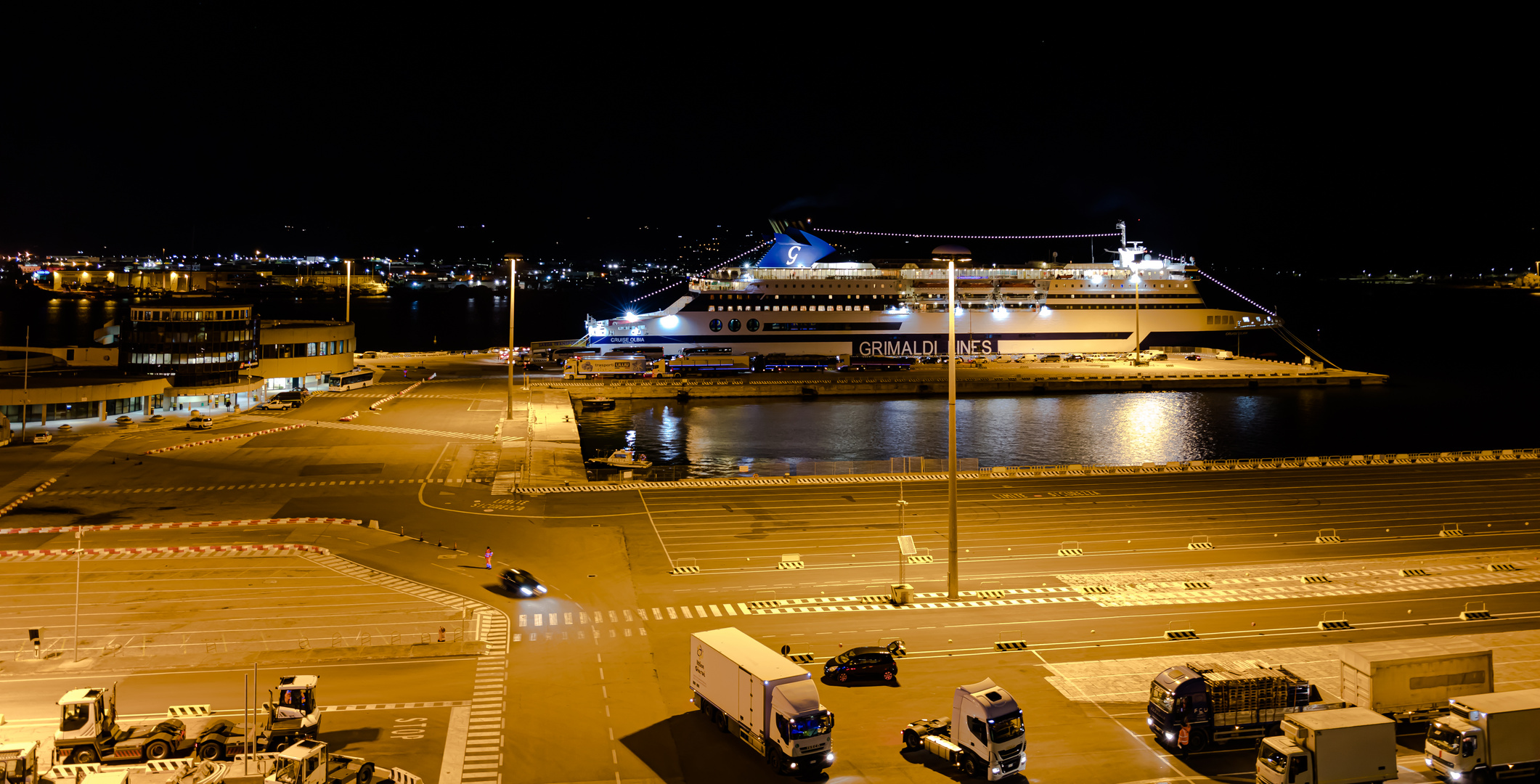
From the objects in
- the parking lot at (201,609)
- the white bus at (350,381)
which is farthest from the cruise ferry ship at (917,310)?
the parking lot at (201,609)

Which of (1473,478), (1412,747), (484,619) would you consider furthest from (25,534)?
(1473,478)

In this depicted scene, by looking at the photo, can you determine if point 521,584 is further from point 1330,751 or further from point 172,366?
point 172,366

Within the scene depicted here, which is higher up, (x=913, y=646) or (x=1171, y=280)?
(x=1171, y=280)

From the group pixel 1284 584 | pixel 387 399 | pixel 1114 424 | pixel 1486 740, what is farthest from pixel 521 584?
pixel 1114 424

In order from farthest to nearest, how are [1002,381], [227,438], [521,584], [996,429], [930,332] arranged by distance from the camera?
[930,332]
[1002,381]
[996,429]
[227,438]
[521,584]

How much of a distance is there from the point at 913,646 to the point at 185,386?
130 ft

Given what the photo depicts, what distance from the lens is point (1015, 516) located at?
25062 millimetres

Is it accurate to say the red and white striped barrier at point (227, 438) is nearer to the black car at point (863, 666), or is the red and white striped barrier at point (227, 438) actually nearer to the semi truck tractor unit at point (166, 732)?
the semi truck tractor unit at point (166, 732)

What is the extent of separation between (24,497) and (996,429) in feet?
115

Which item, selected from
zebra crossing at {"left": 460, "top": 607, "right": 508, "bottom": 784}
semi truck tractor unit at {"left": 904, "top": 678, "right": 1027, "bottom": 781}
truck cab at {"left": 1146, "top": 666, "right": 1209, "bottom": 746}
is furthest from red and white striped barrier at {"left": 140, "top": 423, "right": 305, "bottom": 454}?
truck cab at {"left": 1146, "top": 666, "right": 1209, "bottom": 746}

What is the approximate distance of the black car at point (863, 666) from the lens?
13.8m

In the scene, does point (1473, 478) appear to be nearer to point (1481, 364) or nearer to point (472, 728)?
point (472, 728)

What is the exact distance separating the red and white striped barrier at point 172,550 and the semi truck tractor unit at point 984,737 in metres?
14.5

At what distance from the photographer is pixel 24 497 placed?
2542 cm
